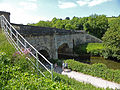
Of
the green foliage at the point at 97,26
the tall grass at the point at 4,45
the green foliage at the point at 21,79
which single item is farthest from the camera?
the green foliage at the point at 97,26

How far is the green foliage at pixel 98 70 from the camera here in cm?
995

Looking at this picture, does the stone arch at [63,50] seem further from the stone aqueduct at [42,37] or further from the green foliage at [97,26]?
the green foliage at [97,26]

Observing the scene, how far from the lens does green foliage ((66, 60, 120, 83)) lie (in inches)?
392

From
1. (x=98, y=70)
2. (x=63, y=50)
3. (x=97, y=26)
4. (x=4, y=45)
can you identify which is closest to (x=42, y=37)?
(x=4, y=45)

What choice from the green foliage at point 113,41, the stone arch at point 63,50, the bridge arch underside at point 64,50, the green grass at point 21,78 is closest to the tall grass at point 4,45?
the green grass at point 21,78

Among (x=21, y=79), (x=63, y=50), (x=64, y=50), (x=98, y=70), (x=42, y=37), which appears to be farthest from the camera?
(x=63, y=50)

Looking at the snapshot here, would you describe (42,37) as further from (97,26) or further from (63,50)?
(97,26)

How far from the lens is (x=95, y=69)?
1103 cm

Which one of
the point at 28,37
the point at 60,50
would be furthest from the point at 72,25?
the point at 28,37

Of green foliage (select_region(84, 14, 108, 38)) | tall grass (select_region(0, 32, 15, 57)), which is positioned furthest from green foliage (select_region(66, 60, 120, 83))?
green foliage (select_region(84, 14, 108, 38))

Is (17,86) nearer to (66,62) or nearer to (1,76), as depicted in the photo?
(1,76)

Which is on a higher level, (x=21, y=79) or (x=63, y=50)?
(x=21, y=79)

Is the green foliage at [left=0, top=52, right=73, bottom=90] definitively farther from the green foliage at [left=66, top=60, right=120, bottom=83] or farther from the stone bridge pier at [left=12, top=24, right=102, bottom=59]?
the green foliage at [left=66, top=60, right=120, bottom=83]

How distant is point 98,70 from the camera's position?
10.9m
